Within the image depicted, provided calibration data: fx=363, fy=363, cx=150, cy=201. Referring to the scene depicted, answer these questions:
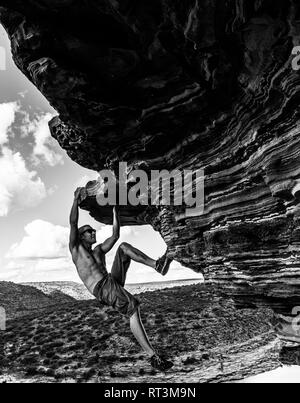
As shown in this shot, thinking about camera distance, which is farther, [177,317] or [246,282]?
[177,317]

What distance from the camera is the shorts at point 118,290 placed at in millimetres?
8648

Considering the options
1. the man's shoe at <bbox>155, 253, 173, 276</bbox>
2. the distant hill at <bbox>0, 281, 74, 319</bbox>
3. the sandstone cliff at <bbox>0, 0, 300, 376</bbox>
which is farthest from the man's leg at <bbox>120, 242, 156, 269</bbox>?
the distant hill at <bbox>0, 281, 74, 319</bbox>

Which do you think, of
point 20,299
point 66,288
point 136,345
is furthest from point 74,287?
point 136,345

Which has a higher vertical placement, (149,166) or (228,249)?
(149,166)

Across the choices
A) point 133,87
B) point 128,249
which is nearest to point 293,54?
point 133,87

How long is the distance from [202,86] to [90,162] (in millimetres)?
5278

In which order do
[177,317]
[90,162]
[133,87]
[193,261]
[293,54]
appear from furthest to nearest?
[177,317]
[90,162]
[193,261]
[133,87]
[293,54]

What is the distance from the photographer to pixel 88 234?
912 cm

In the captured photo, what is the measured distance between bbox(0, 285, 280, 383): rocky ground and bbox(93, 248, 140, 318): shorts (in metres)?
4.10

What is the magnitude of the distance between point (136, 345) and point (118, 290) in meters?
15.1

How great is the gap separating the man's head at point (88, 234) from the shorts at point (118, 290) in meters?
0.72

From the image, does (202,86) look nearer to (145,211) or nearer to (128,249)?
(128,249)

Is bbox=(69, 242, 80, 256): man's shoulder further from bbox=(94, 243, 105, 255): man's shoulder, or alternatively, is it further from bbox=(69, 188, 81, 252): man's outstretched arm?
bbox=(94, 243, 105, 255): man's shoulder
